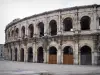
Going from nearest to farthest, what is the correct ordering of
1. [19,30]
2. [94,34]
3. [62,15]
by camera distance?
[94,34]
[62,15]
[19,30]

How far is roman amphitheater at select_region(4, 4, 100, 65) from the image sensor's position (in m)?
24.3

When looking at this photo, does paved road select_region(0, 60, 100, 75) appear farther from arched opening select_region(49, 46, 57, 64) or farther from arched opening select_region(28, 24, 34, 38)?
arched opening select_region(28, 24, 34, 38)

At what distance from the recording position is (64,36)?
2558cm

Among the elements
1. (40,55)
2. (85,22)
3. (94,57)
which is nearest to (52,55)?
(40,55)

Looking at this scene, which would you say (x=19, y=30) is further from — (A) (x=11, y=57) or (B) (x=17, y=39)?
(A) (x=11, y=57)

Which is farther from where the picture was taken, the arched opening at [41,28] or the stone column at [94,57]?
the arched opening at [41,28]

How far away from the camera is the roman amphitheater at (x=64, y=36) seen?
79.7ft

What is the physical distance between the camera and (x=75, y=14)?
2528cm

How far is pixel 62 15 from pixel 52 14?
5.34 ft

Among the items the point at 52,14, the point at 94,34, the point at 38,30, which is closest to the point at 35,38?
the point at 38,30

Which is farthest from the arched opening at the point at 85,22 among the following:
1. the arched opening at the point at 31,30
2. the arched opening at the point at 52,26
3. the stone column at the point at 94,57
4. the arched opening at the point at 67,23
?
the arched opening at the point at 31,30

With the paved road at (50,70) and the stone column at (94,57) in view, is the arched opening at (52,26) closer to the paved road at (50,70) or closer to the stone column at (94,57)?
the stone column at (94,57)

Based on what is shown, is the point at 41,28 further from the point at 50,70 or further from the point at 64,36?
the point at 50,70

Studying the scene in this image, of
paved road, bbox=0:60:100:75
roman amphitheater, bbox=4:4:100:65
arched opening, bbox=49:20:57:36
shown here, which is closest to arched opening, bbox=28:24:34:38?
roman amphitheater, bbox=4:4:100:65
